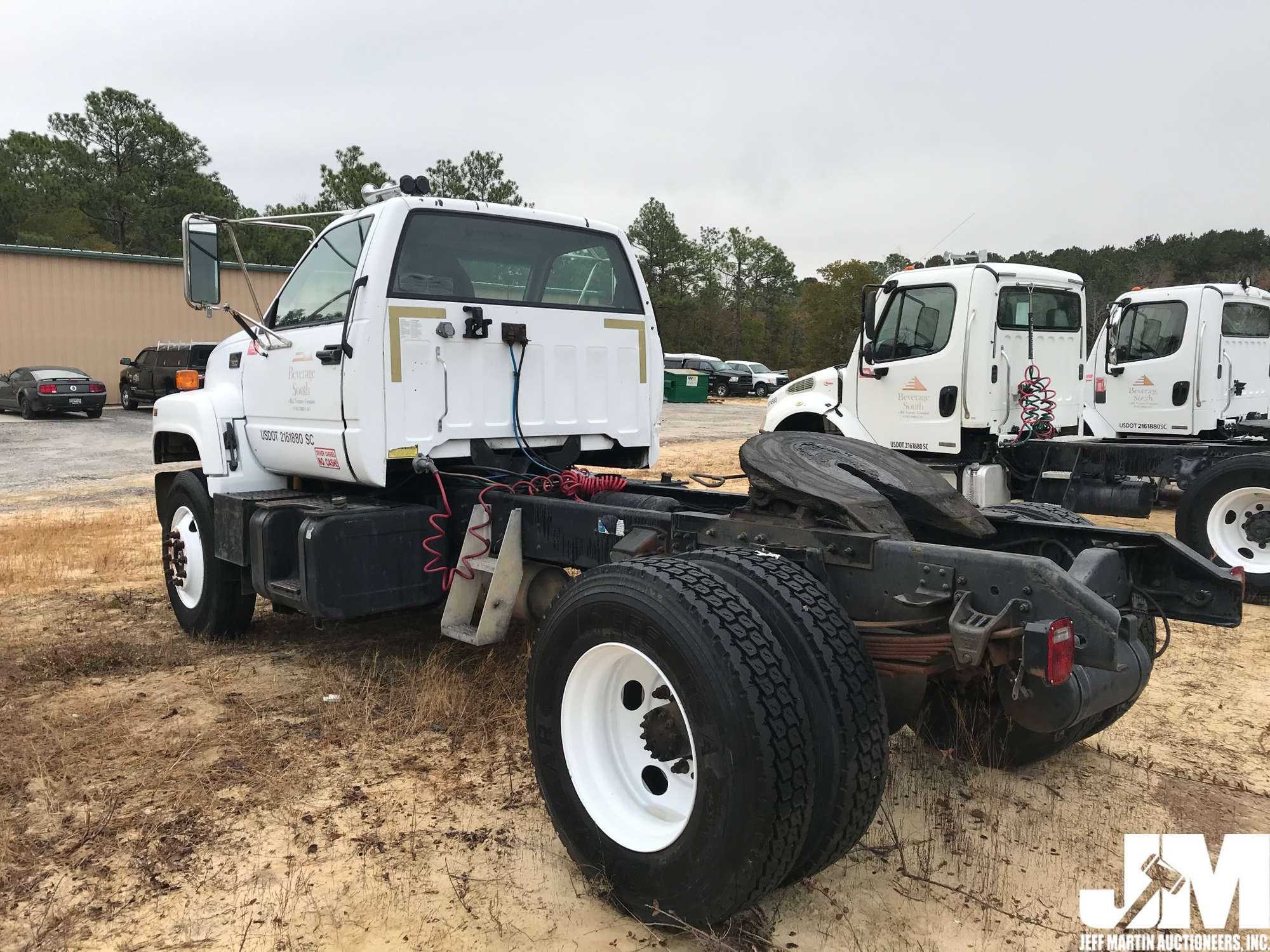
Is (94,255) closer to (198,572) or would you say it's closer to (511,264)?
(198,572)

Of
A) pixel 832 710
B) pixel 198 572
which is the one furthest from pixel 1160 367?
pixel 198 572

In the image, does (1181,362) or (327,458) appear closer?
(327,458)

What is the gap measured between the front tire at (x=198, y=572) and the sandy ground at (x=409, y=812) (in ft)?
0.63

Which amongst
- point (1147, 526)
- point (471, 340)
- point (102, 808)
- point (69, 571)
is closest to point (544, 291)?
point (471, 340)

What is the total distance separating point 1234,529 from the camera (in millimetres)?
7484

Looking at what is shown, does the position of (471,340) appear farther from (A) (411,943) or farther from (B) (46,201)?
(B) (46,201)

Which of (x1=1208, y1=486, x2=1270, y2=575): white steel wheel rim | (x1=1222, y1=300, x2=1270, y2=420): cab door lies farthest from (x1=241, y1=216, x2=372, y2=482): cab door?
(x1=1222, y1=300, x2=1270, y2=420): cab door

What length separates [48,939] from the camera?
2.71 m

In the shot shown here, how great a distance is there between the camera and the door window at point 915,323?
28.6ft

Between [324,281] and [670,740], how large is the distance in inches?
131

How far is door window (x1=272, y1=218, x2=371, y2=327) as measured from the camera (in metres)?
4.77

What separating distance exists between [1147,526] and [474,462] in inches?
322

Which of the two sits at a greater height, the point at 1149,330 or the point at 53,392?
the point at 1149,330

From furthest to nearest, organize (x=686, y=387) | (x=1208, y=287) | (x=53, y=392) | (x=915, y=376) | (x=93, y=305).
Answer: (x=686, y=387) < (x=93, y=305) < (x=53, y=392) < (x=1208, y=287) < (x=915, y=376)
